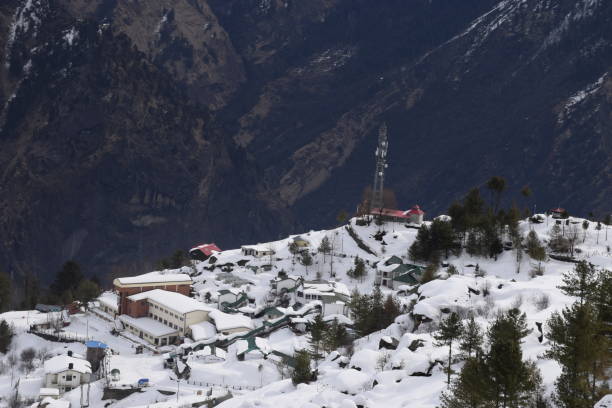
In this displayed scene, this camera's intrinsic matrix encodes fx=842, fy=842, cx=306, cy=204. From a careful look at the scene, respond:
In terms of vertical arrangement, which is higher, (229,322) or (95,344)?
(229,322)

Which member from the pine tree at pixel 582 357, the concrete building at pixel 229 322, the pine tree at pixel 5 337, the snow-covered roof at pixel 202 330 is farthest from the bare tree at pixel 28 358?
the pine tree at pixel 582 357

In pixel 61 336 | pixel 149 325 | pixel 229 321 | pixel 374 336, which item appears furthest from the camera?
pixel 149 325

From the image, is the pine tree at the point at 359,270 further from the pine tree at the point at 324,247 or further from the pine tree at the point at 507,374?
the pine tree at the point at 507,374

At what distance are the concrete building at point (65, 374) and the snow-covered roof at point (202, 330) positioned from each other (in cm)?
1340

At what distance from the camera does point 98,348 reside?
83500 millimetres

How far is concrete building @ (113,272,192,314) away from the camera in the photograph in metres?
101

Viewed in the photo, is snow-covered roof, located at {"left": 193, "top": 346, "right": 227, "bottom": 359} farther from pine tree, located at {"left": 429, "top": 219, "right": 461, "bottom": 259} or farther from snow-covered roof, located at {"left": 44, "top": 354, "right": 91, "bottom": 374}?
pine tree, located at {"left": 429, "top": 219, "right": 461, "bottom": 259}

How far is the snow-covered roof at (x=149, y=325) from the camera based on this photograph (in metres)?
92.1

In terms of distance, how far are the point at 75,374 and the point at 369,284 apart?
37975mm

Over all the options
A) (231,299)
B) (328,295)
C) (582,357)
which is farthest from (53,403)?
(582,357)

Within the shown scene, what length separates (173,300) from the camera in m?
96.4

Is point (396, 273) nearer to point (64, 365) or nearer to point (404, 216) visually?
point (404, 216)

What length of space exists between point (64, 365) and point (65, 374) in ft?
3.32

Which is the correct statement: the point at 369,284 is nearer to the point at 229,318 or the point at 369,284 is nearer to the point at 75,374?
the point at 229,318
